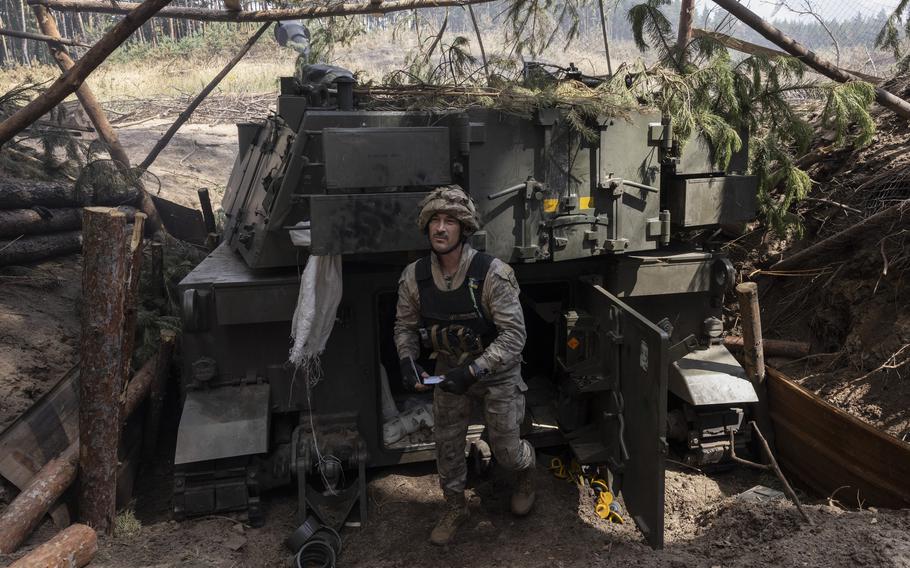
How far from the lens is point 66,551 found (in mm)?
3678

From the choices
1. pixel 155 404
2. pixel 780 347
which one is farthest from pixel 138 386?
pixel 780 347

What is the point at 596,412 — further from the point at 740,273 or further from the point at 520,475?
the point at 740,273

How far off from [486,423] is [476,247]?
1.08 m

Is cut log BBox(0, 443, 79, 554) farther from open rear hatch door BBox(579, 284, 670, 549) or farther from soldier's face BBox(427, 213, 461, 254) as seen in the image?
open rear hatch door BBox(579, 284, 670, 549)

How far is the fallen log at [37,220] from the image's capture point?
7375 mm

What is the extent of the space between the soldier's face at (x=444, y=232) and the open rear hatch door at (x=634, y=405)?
1196mm

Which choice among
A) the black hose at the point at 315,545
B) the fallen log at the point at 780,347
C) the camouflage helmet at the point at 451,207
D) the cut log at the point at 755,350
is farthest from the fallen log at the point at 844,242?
the black hose at the point at 315,545

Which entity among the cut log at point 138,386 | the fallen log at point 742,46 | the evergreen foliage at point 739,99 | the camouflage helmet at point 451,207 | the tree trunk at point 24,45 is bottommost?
the cut log at point 138,386

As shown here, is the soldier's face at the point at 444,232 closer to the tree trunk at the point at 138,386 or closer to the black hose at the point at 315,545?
the black hose at the point at 315,545

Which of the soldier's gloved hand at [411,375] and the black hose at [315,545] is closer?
the soldier's gloved hand at [411,375]

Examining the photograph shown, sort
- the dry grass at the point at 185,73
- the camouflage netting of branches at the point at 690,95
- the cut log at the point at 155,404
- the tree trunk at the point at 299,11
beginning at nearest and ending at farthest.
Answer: the camouflage netting of branches at the point at 690,95 → the cut log at the point at 155,404 → the tree trunk at the point at 299,11 → the dry grass at the point at 185,73

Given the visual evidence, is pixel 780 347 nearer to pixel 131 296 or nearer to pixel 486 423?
pixel 486 423

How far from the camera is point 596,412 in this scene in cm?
517

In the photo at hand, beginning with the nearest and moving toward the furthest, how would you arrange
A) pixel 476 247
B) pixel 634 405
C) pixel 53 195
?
pixel 634 405
pixel 476 247
pixel 53 195
